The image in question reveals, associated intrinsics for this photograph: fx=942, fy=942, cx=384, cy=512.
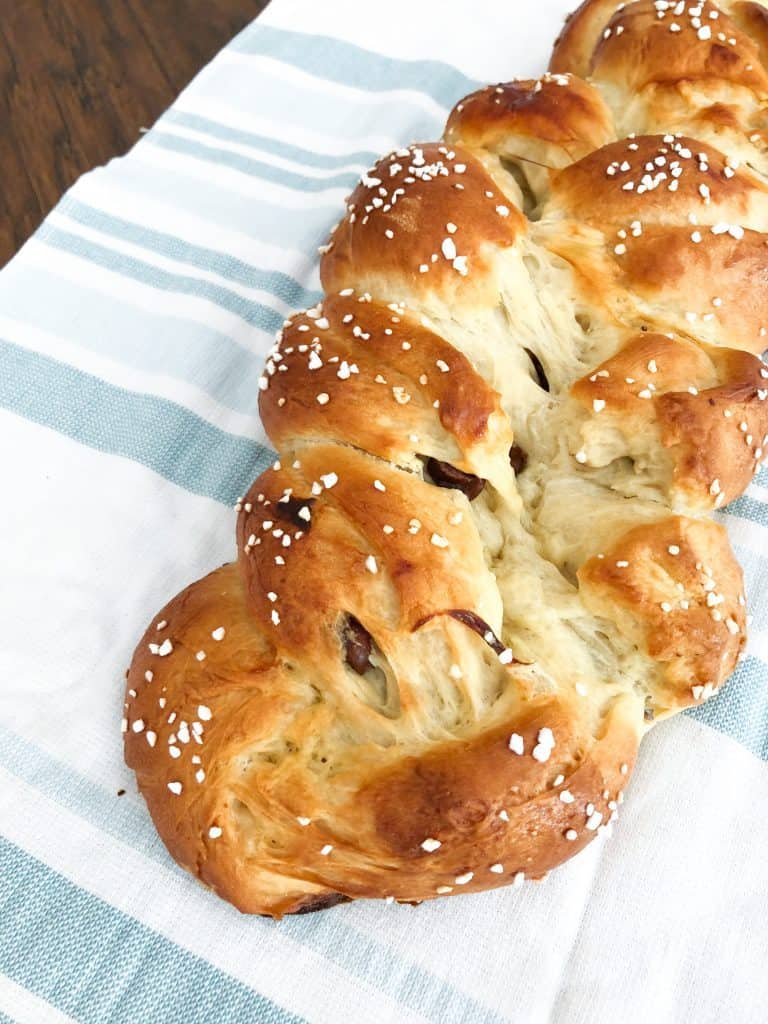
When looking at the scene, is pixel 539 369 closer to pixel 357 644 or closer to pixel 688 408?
pixel 688 408

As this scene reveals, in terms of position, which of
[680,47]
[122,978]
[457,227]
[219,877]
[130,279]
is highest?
[680,47]

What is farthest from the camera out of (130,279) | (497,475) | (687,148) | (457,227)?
(130,279)

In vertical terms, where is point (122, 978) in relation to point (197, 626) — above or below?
below

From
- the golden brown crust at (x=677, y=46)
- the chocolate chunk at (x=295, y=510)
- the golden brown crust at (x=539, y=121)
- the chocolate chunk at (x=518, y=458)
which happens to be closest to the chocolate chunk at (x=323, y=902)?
the chocolate chunk at (x=295, y=510)

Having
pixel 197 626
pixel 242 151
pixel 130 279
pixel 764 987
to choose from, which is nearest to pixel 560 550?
pixel 197 626

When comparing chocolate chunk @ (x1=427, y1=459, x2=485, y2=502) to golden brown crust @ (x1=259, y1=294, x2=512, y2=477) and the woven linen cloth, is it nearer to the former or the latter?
golden brown crust @ (x1=259, y1=294, x2=512, y2=477)

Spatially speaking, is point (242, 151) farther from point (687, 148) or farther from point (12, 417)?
point (687, 148)

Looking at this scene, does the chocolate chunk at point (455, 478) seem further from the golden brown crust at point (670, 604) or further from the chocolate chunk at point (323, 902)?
the chocolate chunk at point (323, 902)

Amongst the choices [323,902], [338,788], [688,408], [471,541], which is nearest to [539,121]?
[688,408]
